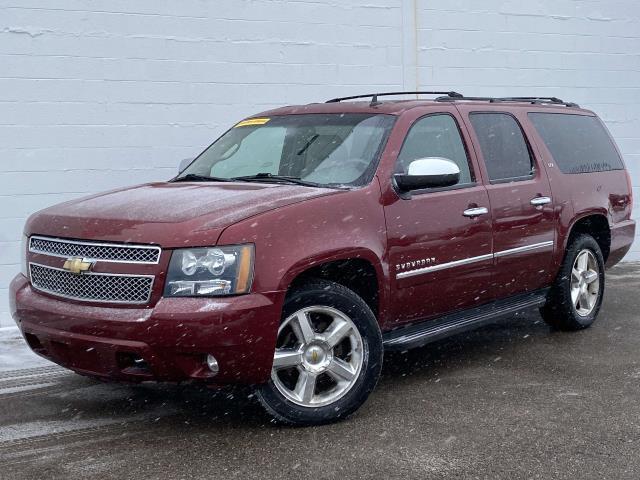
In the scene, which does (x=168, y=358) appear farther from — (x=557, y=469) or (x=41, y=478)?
(x=557, y=469)

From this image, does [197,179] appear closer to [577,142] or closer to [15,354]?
[15,354]

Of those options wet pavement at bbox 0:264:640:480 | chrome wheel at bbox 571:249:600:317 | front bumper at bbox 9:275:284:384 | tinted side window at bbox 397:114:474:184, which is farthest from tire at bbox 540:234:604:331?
front bumper at bbox 9:275:284:384

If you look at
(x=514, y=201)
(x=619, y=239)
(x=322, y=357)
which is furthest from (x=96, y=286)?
(x=619, y=239)

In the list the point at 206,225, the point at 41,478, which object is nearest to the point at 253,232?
the point at 206,225

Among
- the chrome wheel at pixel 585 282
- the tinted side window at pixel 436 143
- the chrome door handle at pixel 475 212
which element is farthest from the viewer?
the chrome wheel at pixel 585 282

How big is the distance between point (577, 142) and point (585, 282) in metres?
1.12

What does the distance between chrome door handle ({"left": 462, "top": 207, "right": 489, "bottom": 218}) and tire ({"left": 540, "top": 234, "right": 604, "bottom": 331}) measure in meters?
1.37

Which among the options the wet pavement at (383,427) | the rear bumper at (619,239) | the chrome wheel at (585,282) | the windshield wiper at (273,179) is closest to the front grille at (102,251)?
the wet pavement at (383,427)

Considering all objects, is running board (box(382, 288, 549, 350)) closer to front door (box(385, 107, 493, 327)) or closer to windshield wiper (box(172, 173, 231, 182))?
front door (box(385, 107, 493, 327))

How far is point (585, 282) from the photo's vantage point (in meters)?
7.30

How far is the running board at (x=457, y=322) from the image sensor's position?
5.43 meters

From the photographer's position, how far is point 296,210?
4742 millimetres

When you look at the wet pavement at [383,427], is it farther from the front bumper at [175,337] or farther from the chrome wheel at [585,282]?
the chrome wheel at [585,282]

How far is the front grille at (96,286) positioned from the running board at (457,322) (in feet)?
5.15
